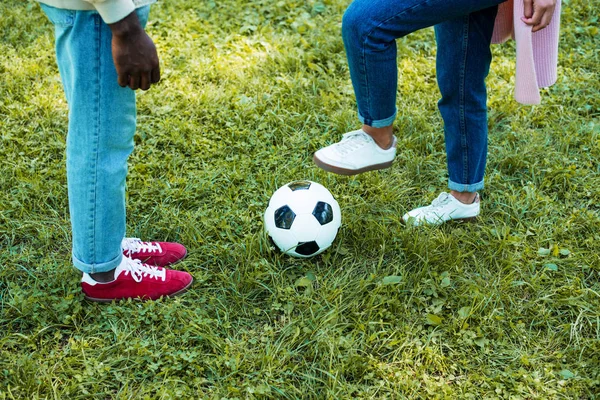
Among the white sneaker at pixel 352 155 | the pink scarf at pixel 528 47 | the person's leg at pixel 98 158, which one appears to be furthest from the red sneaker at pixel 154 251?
the pink scarf at pixel 528 47

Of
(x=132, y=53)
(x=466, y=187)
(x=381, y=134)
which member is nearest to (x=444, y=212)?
(x=466, y=187)

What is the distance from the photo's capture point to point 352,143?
2.94m

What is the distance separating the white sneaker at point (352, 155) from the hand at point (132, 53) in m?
0.98

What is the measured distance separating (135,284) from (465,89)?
5.59 ft

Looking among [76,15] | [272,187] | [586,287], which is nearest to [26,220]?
[272,187]

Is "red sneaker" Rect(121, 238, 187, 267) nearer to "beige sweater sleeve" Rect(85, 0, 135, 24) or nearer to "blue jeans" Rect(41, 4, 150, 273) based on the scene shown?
"blue jeans" Rect(41, 4, 150, 273)

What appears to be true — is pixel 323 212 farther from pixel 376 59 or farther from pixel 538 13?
pixel 538 13

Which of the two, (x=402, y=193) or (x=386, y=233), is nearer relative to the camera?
(x=386, y=233)

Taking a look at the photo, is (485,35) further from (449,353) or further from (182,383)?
(182,383)

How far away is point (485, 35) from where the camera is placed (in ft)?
8.71

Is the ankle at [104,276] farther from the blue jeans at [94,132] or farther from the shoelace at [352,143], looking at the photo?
the shoelace at [352,143]

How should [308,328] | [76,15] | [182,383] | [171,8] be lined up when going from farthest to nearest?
[171,8] → [308,328] → [182,383] → [76,15]

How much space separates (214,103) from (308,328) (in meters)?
1.96

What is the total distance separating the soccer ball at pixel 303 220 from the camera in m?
2.89
